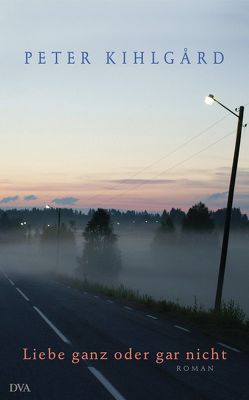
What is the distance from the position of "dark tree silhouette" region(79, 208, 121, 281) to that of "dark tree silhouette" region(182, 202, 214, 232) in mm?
23866

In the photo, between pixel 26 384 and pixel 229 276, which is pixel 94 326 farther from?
pixel 229 276

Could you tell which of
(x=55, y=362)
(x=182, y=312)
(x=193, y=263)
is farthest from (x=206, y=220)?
(x=55, y=362)

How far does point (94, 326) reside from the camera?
2017 cm

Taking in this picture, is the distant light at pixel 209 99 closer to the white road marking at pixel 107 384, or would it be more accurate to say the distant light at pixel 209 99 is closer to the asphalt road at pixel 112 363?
the asphalt road at pixel 112 363

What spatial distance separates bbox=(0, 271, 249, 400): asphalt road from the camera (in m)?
10.6

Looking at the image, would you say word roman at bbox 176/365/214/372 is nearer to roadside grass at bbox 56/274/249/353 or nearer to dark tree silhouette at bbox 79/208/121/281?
roadside grass at bbox 56/274/249/353

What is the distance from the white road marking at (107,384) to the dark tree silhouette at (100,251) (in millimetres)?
94342

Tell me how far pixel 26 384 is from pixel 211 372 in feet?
11.9

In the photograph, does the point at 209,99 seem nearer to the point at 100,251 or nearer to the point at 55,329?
the point at 55,329

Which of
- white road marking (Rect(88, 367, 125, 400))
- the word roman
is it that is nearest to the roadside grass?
the word roman

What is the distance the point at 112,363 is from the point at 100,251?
9998 cm

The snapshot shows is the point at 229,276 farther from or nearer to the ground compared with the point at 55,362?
nearer to the ground

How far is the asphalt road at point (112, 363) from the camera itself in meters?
10.6

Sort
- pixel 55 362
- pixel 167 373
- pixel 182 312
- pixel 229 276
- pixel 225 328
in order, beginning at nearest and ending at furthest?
pixel 167 373
pixel 55 362
pixel 225 328
pixel 182 312
pixel 229 276
